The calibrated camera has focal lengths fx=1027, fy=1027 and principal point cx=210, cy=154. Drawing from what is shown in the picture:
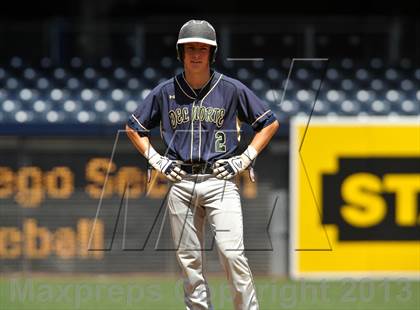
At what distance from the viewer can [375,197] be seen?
9.64 meters

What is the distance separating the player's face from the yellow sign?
391cm

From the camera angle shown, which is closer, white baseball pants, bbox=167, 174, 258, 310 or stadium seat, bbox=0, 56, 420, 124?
white baseball pants, bbox=167, 174, 258, 310

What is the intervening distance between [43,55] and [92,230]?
3.21 meters

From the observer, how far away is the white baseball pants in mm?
5828

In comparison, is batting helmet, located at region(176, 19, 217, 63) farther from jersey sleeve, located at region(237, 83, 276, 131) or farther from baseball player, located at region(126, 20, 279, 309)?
jersey sleeve, located at region(237, 83, 276, 131)

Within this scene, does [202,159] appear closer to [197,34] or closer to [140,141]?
[140,141]

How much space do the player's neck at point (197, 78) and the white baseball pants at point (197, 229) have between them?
1.72 feet

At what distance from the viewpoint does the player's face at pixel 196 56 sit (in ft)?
19.0

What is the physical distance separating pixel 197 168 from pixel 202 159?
0.07 meters

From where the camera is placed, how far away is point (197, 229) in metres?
6.00

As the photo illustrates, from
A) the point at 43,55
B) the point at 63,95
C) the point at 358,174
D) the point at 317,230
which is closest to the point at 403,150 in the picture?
the point at 358,174

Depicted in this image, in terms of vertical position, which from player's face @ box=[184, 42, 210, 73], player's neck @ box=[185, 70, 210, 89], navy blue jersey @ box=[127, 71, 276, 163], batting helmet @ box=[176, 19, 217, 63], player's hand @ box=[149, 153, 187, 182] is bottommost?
player's hand @ box=[149, 153, 187, 182]

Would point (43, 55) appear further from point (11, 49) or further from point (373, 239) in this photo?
point (373, 239)

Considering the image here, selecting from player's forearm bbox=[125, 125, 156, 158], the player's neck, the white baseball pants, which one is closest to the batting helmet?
the player's neck
